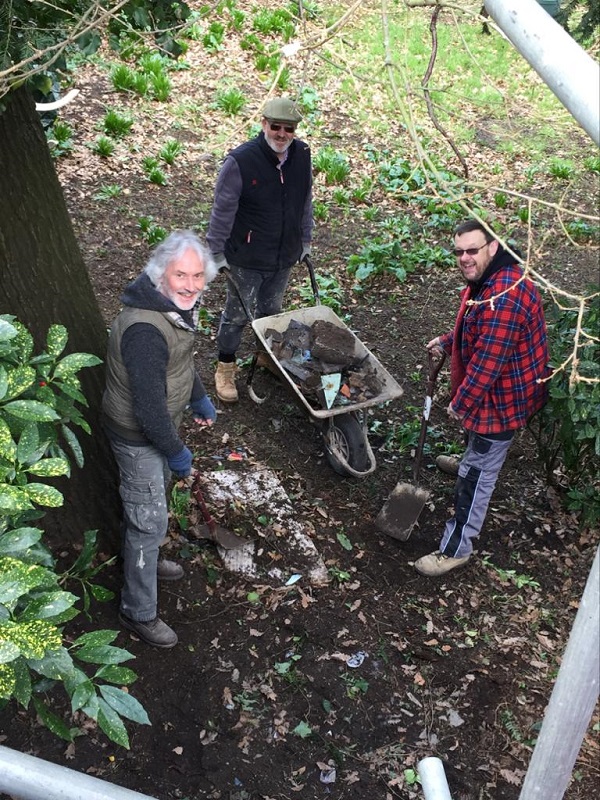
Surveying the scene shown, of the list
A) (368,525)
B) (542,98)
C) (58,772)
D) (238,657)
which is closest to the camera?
(58,772)

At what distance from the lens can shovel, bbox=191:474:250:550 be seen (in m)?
4.36

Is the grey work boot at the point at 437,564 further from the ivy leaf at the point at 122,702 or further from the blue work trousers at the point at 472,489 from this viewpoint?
the ivy leaf at the point at 122,702

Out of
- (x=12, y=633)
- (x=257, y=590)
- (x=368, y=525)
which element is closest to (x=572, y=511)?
(x=368, y=525)

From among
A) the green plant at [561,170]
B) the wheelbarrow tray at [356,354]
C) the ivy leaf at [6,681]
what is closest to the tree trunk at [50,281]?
the wheelbarrow tray at [356,354]

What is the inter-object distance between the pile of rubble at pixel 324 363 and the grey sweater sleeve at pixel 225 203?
0.73 m

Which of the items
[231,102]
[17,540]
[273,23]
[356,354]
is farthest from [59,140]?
[17,540]

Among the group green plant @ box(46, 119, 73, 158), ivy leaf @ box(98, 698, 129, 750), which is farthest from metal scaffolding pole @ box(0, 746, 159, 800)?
green plant @ box(46, 119, 73, 158)

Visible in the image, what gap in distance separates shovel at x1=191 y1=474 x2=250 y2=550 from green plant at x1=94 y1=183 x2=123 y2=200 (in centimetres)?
476

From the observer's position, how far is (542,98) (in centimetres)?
1257

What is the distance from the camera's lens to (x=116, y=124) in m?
9.05

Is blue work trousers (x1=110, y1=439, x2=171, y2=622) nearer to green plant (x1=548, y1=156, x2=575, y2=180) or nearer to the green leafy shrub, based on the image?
the green leafy shrub

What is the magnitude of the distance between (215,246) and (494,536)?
2718mm

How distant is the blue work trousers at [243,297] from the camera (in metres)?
5.48

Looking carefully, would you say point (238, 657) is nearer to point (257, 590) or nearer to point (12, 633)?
point (257, 590)
